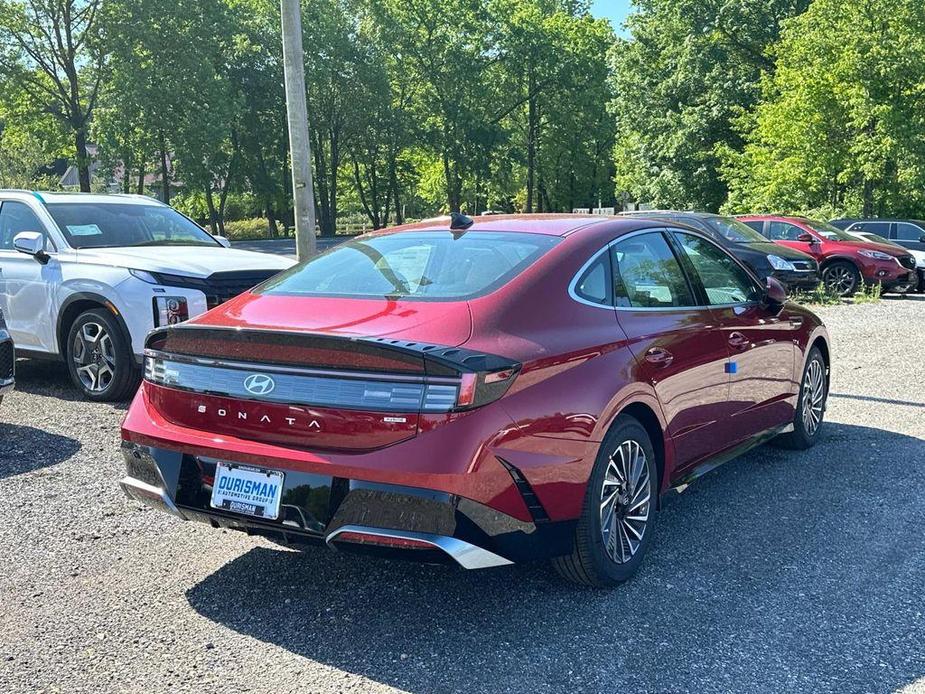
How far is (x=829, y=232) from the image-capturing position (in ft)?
59.3

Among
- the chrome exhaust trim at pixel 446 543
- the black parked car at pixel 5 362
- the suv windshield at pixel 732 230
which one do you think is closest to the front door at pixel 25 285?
the black parked car at pixel 5 362

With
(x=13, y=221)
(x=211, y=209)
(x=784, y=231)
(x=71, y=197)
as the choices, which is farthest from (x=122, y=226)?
(x=211, y=209)

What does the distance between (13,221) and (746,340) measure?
666 cm

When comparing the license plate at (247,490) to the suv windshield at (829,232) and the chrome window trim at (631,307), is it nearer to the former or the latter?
the chrome window trim at (631,307)

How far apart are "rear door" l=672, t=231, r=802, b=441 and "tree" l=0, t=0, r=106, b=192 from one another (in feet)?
126

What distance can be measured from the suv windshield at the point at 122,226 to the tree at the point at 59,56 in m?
33.2

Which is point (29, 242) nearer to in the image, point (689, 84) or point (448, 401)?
point (448, 401)

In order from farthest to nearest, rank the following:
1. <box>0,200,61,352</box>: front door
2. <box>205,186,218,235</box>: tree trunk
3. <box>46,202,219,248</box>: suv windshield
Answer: <box>205,186,218,235</box>: tree trunk
<box>46,202,219,248</box>: suv windshield
<box>0,200,61,352</box>: front door

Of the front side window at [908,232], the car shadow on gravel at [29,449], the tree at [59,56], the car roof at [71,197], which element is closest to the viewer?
the car shadow on gravel at [29,449]

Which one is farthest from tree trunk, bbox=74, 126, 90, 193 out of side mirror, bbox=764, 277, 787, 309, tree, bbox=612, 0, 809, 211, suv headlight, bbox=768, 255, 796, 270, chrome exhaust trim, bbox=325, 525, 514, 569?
chrome exhaust trim, bbox=325, 525, 514, 569

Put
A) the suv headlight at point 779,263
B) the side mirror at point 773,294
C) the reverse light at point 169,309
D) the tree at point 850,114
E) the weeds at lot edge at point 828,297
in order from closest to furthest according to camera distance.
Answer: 1. the side mirror at point 773,294
2. the reverse light at point 169,309
3. the suv headlight at point 779,263
4. the weeds at lot edge at point 828,297
5. the tree at point 850,114

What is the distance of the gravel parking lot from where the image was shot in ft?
10.00

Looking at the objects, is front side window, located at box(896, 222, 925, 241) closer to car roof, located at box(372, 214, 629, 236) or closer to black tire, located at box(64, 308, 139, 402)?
car roof, located at box(372, 214, 629, 236)

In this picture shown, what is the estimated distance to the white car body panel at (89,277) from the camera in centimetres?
686
